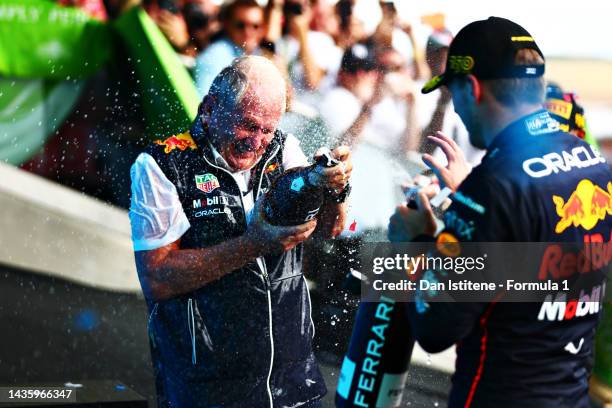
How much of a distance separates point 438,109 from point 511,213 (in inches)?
45.7

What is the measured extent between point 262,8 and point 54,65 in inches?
27.0

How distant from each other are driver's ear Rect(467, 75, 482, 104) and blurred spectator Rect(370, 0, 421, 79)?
912 mm

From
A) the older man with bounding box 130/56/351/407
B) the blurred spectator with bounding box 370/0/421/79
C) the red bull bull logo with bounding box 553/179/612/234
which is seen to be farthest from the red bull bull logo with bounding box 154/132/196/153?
the red bull bull logo with bounding box 553/179/612/234

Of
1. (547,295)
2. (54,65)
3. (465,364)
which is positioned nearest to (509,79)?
(547,295)

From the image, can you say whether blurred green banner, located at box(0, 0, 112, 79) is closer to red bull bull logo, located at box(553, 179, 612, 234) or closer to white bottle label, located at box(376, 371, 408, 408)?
white bottle label, located at box(376, 371, 408, 408)

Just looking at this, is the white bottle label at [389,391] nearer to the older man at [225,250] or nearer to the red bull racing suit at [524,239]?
the red bull racing suit at [524,239]

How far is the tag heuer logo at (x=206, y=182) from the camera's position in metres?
2.65

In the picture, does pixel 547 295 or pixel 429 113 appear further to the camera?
pixel 429 113

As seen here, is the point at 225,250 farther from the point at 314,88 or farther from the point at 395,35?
the point at 395,35

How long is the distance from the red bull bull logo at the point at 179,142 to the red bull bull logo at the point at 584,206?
1163 millimetres

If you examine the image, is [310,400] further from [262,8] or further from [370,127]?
[262,8]

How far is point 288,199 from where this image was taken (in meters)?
2.62

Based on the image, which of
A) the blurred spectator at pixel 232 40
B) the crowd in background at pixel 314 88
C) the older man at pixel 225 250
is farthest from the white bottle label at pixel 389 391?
the blurred spectator at pixel 232 40

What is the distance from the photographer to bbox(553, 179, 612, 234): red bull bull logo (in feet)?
6.58
